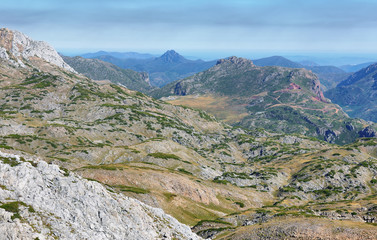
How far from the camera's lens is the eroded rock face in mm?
38062

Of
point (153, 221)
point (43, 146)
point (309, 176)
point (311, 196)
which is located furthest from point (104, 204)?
point (309, 176)

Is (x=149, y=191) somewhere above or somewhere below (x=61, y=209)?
below

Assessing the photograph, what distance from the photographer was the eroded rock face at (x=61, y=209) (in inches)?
1499

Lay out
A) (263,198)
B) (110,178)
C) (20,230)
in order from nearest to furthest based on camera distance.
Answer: (20,230)
(110,178)
(263,198)

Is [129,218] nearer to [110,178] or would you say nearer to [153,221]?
[153,221]

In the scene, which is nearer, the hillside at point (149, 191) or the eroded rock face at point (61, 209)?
the eroded rock face at point (61, 209)

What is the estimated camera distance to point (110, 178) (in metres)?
98.3

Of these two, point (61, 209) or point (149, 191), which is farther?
point (149, 191)

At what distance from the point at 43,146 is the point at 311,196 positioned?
6249 inches

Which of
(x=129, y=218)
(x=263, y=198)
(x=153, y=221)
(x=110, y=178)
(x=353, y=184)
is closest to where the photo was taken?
(x=129, y=218)

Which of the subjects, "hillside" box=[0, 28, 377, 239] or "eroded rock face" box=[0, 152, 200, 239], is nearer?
"eroded rock face" box=[0, 152, 200, 239]

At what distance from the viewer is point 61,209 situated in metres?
43.9

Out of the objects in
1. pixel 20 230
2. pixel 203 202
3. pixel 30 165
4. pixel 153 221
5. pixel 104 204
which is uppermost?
pixel 30 165

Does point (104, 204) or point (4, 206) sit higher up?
point (4, 206)
